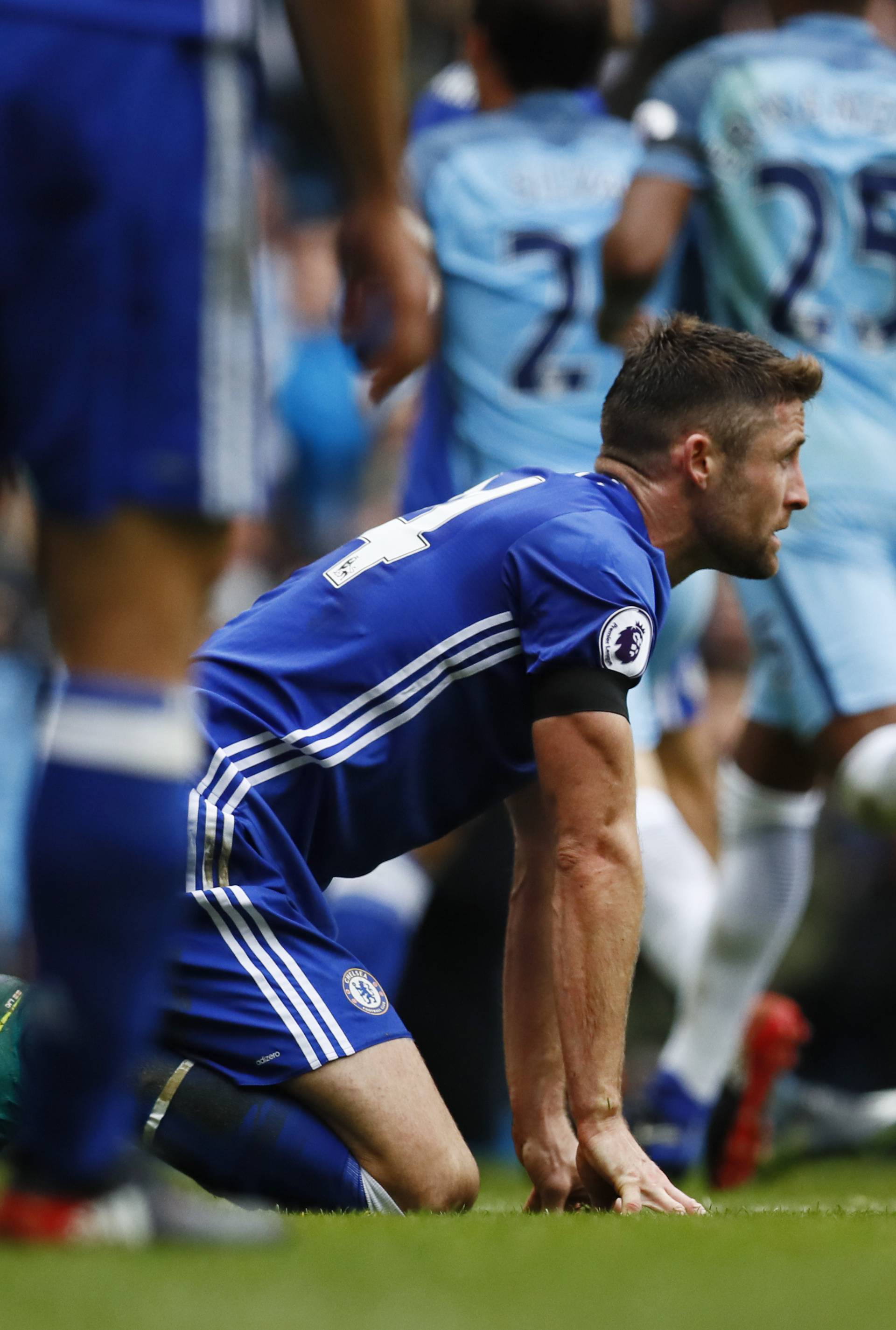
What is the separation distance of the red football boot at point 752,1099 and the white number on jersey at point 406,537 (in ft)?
7.14

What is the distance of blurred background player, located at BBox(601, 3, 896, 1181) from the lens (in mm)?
4734

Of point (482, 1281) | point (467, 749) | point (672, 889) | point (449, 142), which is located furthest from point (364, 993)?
point (449, 142)

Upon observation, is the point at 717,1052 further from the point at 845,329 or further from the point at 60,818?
the point at 60,818

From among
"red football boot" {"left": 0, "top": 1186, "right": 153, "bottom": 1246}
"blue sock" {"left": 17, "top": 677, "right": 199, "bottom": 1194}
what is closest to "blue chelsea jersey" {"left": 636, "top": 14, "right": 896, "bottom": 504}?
"blue sock" {"left": 17, "top": 677, "right": 199, "bottom": 1194}

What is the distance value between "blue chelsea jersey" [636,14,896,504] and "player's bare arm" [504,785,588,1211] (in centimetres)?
170

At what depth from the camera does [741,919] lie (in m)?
4.96

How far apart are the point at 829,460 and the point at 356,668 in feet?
6.21

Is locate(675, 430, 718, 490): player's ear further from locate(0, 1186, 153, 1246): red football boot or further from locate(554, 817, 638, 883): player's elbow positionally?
locate(0, 1186, 153, 1246): red football boot

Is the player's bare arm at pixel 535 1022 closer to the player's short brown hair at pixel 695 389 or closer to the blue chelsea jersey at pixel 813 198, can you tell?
the player's short brown hair at pixel 695 389

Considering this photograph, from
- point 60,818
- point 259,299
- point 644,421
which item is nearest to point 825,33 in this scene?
point 644,421

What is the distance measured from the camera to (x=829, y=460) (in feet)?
15.8

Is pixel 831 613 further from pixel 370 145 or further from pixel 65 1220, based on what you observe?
pixel 65 1220

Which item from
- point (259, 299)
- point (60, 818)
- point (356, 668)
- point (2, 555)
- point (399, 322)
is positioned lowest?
point (2, 555)

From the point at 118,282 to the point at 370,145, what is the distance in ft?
1.52
